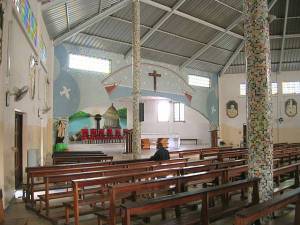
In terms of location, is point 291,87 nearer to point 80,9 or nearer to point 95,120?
point 95,120

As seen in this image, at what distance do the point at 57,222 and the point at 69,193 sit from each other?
2.46 feet

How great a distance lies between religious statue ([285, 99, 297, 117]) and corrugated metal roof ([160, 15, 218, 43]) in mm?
7472

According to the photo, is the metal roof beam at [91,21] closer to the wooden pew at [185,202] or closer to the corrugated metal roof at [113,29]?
the corrugated metal roof at [113,29]

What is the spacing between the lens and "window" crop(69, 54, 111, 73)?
15.9 metres

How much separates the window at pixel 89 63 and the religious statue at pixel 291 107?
12395 millimetres

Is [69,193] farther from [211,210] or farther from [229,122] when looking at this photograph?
[229,122]

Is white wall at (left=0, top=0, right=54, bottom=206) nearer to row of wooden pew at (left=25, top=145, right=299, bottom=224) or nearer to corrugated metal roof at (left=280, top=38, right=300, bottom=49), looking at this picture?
row of wooden pew at (left=25, top=145, right=299, bottom=224)

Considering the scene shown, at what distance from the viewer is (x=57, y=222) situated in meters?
5.48

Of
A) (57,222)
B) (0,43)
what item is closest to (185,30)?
(0,43)

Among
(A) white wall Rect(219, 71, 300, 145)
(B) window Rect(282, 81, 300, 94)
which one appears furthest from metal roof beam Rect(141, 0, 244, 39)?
(B) window Rect(282, 81, 300, 94)

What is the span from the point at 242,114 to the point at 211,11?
845 centimetres

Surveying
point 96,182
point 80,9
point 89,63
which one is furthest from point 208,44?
point 96,182

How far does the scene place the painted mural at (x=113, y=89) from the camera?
610 inches

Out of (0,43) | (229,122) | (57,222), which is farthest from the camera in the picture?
(229,122)
